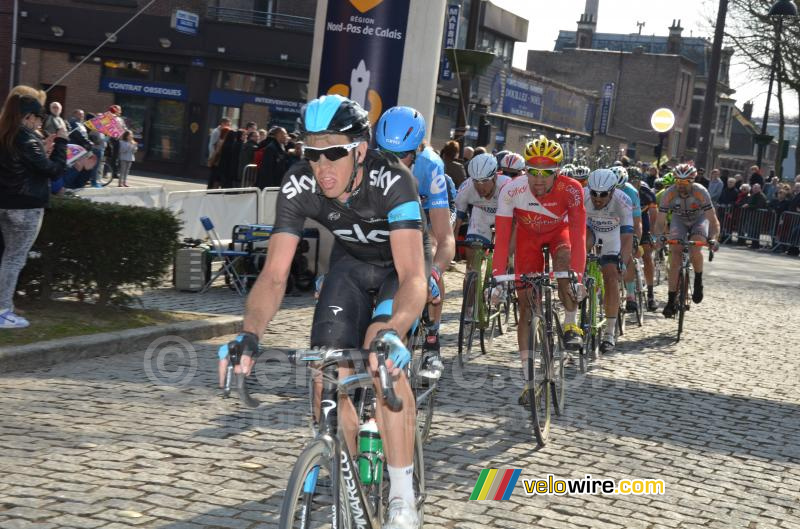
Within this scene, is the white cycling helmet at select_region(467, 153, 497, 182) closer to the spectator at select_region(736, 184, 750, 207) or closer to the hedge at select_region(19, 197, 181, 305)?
the hedge at select_region(19, 197, 181, 305)

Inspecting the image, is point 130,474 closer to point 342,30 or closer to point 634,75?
point 342,30

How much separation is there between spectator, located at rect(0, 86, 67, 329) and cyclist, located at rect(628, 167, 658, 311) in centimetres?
867

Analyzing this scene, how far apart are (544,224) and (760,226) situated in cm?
2818

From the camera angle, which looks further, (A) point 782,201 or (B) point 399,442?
(A) point 782,201

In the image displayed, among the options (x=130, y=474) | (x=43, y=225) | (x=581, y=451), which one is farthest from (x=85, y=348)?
(x=581, y=451)

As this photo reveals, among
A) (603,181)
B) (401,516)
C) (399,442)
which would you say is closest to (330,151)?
(399,442)

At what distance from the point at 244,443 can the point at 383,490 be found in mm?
2502

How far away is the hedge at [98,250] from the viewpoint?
1033 cm

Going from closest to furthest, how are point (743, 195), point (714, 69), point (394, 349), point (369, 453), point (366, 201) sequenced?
point (394, 349), point (369, 453), point (366, 201), point (714, 69), point (743, 195)

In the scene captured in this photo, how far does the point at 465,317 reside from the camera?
36.1 ft

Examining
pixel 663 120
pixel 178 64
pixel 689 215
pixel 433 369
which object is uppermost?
pixel 178 64

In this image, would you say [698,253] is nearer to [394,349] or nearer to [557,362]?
[557,362]

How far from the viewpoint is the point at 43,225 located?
33.9ft

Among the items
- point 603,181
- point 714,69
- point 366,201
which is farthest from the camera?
point 714,69
